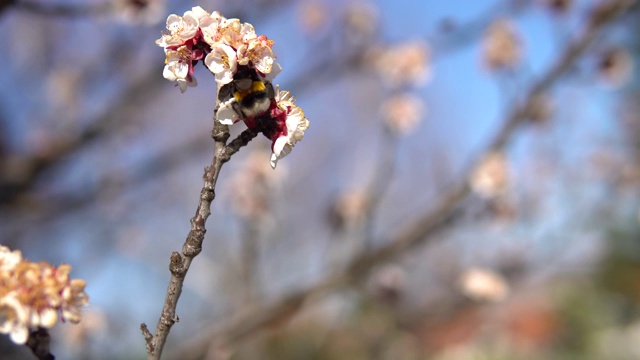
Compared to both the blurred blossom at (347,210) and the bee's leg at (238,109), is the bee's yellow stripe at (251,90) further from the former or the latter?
the blurred blossom at (347,210)

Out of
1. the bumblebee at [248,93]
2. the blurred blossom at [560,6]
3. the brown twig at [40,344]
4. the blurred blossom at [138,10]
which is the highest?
the blurred blossom at [560,6]

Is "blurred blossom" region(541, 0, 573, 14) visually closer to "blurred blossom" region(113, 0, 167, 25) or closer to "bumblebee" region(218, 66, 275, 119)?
"blurred blossom" region(113, 0, 167, 25)

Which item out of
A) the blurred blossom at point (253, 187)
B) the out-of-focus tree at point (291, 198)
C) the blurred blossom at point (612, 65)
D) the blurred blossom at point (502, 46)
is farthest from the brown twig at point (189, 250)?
the blurred blossom at point (612, 65)

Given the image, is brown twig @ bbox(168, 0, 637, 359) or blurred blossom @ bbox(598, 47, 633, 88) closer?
brown twig @ bbox(168, 0, 637, 359)

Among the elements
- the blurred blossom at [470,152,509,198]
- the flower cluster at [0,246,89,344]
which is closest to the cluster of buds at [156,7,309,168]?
the flower cluster at [0,246,89,344]

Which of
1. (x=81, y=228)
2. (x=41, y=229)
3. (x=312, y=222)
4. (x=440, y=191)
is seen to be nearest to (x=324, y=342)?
(x=312, y=222)
